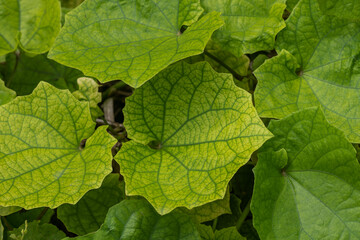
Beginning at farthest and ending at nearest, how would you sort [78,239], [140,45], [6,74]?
[6,74] → [140,45] → [78,239]

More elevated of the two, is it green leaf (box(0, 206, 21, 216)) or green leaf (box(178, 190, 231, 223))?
green leaf (box(0, 206, 21, 216))

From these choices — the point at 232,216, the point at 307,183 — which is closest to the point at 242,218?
the point at 232,216

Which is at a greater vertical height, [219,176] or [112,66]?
[112,66]

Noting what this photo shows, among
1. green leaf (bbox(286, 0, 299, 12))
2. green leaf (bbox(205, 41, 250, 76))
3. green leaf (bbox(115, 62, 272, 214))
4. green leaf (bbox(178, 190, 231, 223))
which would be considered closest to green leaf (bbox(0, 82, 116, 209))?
green leaf (bbox(115, 62, 272, 214))

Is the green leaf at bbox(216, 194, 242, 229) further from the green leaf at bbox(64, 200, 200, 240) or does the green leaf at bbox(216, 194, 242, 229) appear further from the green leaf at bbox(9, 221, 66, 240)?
the green leaf at bbox(9, 221, 66, 240)

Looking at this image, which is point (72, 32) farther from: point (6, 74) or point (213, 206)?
point (213, 206)

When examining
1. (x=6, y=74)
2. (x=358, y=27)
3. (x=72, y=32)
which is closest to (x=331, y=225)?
(x=358, y=27)

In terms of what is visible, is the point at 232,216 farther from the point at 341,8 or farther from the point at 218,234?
the point at 341,8

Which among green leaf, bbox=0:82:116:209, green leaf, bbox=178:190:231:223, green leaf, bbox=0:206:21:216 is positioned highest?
green leaf, bbox=0:82:116:209
